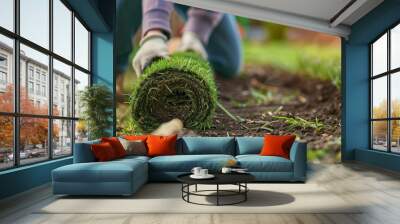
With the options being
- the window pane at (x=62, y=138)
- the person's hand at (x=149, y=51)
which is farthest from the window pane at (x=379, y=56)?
the window pane at (x=62, y=138)

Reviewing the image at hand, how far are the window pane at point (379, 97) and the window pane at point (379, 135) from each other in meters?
0.18

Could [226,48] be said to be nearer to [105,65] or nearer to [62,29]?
[105,65]

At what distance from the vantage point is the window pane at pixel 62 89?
6434mm

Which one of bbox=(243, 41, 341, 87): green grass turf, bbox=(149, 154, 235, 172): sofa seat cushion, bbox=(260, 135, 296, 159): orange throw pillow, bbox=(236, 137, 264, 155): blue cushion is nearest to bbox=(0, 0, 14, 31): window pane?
bbox=(149, 154, 235, 172): sofa seat cushion

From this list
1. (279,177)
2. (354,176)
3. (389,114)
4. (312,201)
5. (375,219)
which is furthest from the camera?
(389,114)

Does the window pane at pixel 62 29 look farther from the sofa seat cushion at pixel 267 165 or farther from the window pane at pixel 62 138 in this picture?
the sofa seat cushion at pixel 267 165

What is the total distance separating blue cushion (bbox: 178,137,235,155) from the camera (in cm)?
670

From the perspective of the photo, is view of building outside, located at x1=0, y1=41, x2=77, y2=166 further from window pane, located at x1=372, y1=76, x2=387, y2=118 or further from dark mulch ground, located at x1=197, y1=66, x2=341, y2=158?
window pane, located at x1=372, y1=76, x2=387, y2=118

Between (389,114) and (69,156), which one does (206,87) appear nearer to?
(69,156)

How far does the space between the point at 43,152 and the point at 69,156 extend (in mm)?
975

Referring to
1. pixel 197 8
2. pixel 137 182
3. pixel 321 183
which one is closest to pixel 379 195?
pixel 321 183

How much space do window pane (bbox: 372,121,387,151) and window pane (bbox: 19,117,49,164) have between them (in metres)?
6.50

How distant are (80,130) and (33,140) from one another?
2044 mm

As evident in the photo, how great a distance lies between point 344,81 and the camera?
8922 millimetres
